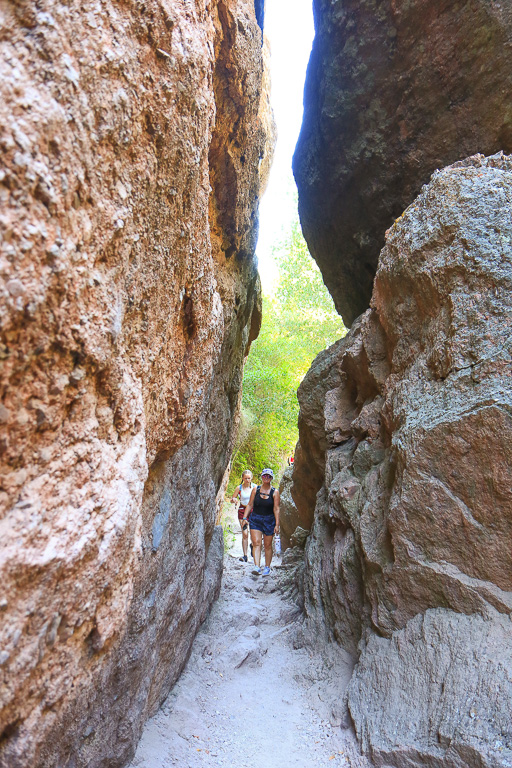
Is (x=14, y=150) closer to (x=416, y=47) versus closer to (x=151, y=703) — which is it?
(x=151, y=703)

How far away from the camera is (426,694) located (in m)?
3.18

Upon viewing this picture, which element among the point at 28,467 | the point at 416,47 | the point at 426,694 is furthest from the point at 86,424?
the point at 416,47

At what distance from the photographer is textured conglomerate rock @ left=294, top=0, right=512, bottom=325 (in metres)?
6.00

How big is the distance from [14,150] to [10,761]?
188 centimetres

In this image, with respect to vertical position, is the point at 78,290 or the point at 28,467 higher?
the point at 78,290

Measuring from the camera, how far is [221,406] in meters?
6.14

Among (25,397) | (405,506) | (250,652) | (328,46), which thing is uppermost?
(328,46)

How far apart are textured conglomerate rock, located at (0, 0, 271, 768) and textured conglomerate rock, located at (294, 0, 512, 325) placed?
4.64 meters

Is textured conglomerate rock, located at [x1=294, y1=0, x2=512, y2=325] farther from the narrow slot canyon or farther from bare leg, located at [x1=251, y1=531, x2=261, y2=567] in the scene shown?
bare leg, located at [x1=251, y1=531, x2=261, y2=567]

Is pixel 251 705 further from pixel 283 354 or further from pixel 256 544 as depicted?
pixel 283 354

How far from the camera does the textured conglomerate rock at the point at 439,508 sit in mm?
3035

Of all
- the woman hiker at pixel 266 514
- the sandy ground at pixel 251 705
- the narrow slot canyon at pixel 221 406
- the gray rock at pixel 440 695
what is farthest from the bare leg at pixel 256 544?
the gray rock at pixel 440 695

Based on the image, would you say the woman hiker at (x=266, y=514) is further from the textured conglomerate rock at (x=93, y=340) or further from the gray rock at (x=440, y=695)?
the textured conglomerate rock at (x=93, y=340)

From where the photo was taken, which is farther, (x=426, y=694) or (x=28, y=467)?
(x=426, y=694)
